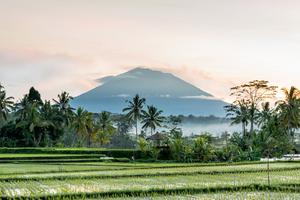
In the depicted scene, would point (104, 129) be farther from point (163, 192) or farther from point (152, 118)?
point (163, 192)

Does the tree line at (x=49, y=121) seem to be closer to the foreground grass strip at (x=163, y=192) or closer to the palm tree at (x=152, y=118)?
the palm tree at (x=152, y=118)

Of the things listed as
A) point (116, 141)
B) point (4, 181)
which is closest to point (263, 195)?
point (4, 181)

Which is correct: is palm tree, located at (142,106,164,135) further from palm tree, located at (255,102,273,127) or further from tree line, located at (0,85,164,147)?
palm tree, located at (255,102,273,127)

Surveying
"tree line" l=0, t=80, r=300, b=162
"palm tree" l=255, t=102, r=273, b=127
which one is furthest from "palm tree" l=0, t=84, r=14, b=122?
"palm tree" l=255, t=102, r=273, b=127

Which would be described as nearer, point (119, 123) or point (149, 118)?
point (149, 118)

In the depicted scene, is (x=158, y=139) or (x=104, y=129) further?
(x=104, y=129)

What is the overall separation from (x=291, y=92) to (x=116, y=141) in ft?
88.0

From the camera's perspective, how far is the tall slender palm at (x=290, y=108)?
3962 cm

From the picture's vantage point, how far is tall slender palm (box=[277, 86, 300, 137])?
3962cm

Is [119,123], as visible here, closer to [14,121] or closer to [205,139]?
[14,121]

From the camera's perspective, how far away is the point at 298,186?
1373cm

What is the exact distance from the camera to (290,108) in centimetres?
3969

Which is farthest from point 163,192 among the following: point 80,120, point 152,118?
point 80,120

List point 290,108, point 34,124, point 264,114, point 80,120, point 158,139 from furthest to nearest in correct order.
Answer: point 264,114, point 80,120, point 34,124, point 290,108, point 158,139
